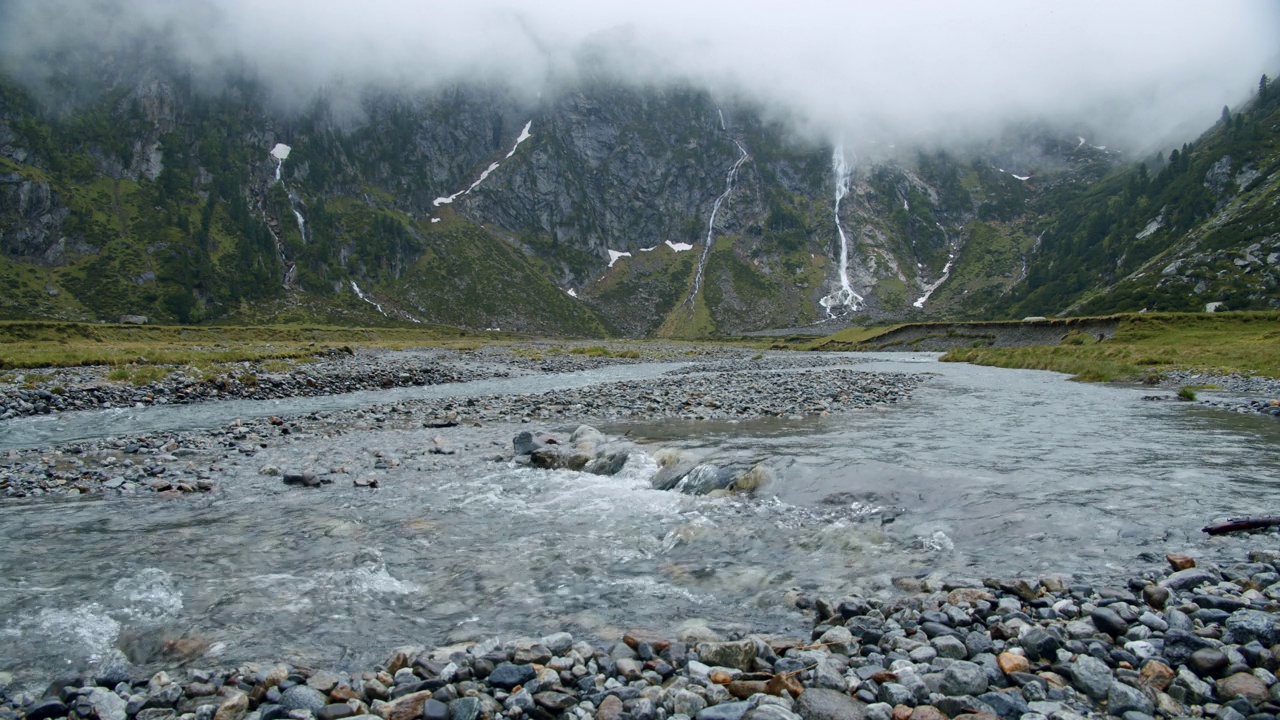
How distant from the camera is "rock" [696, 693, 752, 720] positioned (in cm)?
446

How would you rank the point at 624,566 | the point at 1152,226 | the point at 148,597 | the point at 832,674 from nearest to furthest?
the point at 832,674
the point at 148,597
the point at 624,566
the point at 1152,226

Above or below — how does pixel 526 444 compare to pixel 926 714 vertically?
below

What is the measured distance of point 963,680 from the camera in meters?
4.70

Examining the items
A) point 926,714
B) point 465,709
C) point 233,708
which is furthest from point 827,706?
point 233,708

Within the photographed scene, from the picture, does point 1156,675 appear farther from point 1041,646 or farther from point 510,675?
point 510,675

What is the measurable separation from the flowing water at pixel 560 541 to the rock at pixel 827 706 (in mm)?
1960

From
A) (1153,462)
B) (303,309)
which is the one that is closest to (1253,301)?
(1153,462)

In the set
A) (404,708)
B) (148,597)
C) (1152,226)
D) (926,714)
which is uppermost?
(1152,226)

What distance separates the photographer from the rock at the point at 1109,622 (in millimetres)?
5500

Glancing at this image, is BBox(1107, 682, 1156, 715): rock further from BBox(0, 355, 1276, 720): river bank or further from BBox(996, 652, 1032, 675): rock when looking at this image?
BBox(996, 652, 1032, 675): rock

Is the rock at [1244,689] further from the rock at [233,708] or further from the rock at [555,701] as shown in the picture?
the rock at [233,708]

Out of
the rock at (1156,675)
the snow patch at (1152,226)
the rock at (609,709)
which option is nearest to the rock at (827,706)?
the rock at (609,709)

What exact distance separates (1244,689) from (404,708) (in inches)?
244

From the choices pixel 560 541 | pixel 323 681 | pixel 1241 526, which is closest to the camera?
pixel 323 681
